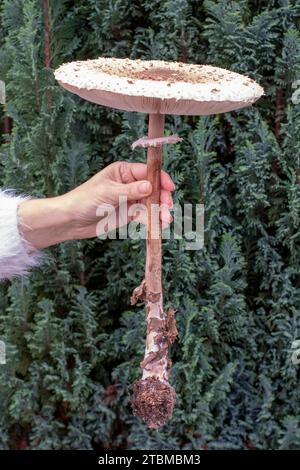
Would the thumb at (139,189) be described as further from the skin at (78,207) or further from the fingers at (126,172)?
the fingers at (126,172)

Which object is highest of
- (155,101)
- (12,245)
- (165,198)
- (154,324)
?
(155,101)

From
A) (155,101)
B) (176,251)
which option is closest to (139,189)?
(155,101)

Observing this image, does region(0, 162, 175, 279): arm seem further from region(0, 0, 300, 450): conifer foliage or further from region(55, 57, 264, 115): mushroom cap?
region(0, 0, 300, 450): conifer foliage

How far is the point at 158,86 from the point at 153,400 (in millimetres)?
982

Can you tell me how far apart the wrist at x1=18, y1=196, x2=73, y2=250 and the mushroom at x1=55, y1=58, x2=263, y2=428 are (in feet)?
1.51

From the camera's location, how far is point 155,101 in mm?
1763

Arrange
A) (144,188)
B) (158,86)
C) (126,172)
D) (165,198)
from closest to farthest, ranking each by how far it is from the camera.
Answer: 1. (158,86)
2. (144,188)
3. (165,198)
4. (126,172)

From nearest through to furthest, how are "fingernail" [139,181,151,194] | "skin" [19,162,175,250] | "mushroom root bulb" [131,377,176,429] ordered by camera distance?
"fingernail" [139,181,151,194], "mushroom root bulb" [131,377,176,429], "skin" [19,162,175,250]

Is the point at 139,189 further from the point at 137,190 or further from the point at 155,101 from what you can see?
the point at 155,101

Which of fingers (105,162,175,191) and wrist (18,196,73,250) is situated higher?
fingers (105,162,175,191)

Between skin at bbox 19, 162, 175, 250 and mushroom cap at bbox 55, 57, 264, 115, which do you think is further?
skin at bbox 19, 162, 175, 250

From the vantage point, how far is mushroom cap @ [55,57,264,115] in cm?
159

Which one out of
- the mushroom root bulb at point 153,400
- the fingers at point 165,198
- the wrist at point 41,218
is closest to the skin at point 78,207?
the wrist at point 41,218

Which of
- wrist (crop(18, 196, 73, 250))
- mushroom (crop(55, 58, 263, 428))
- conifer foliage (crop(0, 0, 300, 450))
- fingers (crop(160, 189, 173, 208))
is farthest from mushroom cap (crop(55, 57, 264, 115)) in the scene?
conifer foliage (crop(0, 0, 300, 450))
